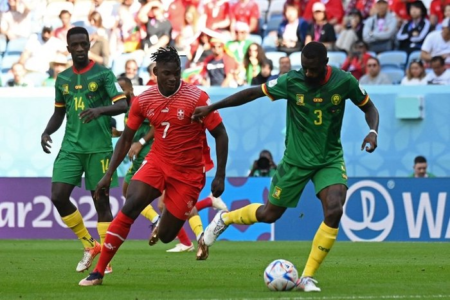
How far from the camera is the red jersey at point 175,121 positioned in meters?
9.47

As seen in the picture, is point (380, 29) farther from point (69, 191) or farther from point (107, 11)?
point (69, 191)

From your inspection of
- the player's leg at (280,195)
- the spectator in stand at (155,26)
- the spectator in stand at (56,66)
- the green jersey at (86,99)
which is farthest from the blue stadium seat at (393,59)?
the player's leg at (280,195)

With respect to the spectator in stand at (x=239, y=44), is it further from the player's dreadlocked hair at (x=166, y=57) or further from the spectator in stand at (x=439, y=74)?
the player's dreadlocked hair at (x=166, y=57)

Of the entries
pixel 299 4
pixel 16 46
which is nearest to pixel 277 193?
pixel 299 4

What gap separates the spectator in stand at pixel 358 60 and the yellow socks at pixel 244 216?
9826 millimetres

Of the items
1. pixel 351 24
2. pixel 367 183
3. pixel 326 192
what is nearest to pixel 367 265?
pixel 326 192

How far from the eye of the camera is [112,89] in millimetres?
11164

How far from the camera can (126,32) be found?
22.8m

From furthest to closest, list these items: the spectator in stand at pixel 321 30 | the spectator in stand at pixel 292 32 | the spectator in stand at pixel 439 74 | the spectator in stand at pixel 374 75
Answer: the spectator in stand at pixel 292 32
the spectator in stand at pixel 321 30
the spectator in stand at pixel 374 75
the spectator in stand at pixel 439 74

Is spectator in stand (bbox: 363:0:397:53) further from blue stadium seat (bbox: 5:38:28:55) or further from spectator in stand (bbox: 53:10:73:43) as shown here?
blue stadium seat (bbox: 5:38:28:55)

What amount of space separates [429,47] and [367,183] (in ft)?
11.2

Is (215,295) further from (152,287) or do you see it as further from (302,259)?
(302,259)

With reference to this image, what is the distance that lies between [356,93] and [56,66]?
43.7 ft

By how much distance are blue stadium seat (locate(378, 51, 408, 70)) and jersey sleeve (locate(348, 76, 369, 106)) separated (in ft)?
35.5
